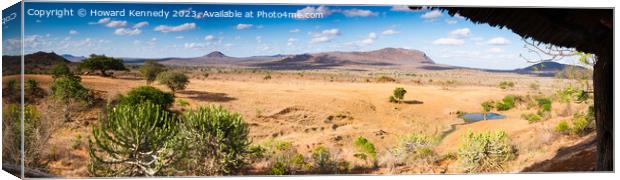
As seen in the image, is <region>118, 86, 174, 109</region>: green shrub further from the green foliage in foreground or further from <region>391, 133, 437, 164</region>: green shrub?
<region>391, 133, 437, 164</region>: green shrub

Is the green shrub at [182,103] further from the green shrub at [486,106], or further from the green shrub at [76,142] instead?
the green shrub at [486,106]

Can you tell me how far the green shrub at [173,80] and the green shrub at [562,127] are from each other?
16.6 ft

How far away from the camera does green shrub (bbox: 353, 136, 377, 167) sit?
33.7 ft

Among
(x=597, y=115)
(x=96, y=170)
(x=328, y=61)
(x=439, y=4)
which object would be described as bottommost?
(x=96, y=170)

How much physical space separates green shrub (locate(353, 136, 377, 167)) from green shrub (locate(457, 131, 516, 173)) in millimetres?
1183

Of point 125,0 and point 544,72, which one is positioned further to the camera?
point 544,72

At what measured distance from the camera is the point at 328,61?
1041 centimetres

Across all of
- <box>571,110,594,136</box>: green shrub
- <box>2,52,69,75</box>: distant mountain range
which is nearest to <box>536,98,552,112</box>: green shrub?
<box>571,110,594,136</box>: green shrub

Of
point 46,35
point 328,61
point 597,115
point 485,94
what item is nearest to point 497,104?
point 485,94

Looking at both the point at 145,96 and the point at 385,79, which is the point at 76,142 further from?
the point at 385,79

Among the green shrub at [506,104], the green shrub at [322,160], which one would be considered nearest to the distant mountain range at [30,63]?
the green shrub at [322,160]

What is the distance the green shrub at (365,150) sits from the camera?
10.3 metres

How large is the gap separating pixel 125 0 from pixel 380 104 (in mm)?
3578

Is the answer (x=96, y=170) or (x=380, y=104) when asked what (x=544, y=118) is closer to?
(x=380, y=104)
